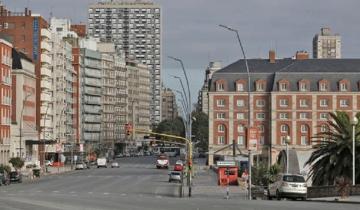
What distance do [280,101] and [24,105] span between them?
40047 millimetres

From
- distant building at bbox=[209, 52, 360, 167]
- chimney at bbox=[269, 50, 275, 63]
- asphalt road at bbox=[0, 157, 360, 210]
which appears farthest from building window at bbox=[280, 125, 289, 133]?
asphalt road at bbox=[0, 157, 360, 210]

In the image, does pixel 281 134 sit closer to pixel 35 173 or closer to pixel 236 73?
pixel 236 73

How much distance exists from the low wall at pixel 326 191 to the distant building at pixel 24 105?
87704mm

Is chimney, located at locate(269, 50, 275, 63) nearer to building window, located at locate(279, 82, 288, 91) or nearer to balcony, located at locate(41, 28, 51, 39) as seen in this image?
building window, located at locate(279, 82, 288, 91)

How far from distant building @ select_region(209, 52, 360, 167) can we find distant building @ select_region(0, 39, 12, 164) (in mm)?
34136

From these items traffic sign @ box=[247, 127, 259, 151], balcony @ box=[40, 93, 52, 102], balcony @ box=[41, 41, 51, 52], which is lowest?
traffic sign @ box=[247, 127, 259, 151]

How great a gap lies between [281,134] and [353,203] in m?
106

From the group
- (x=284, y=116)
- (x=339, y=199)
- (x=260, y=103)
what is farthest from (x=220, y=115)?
(x=339, y=199)

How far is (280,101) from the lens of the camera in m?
153

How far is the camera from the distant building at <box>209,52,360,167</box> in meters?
152

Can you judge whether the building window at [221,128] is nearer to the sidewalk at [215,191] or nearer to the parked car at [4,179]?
the sidewalk at [215,191]

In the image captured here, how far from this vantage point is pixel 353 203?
46.7m

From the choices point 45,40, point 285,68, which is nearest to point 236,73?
point 285,68

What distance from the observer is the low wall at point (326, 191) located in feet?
177
